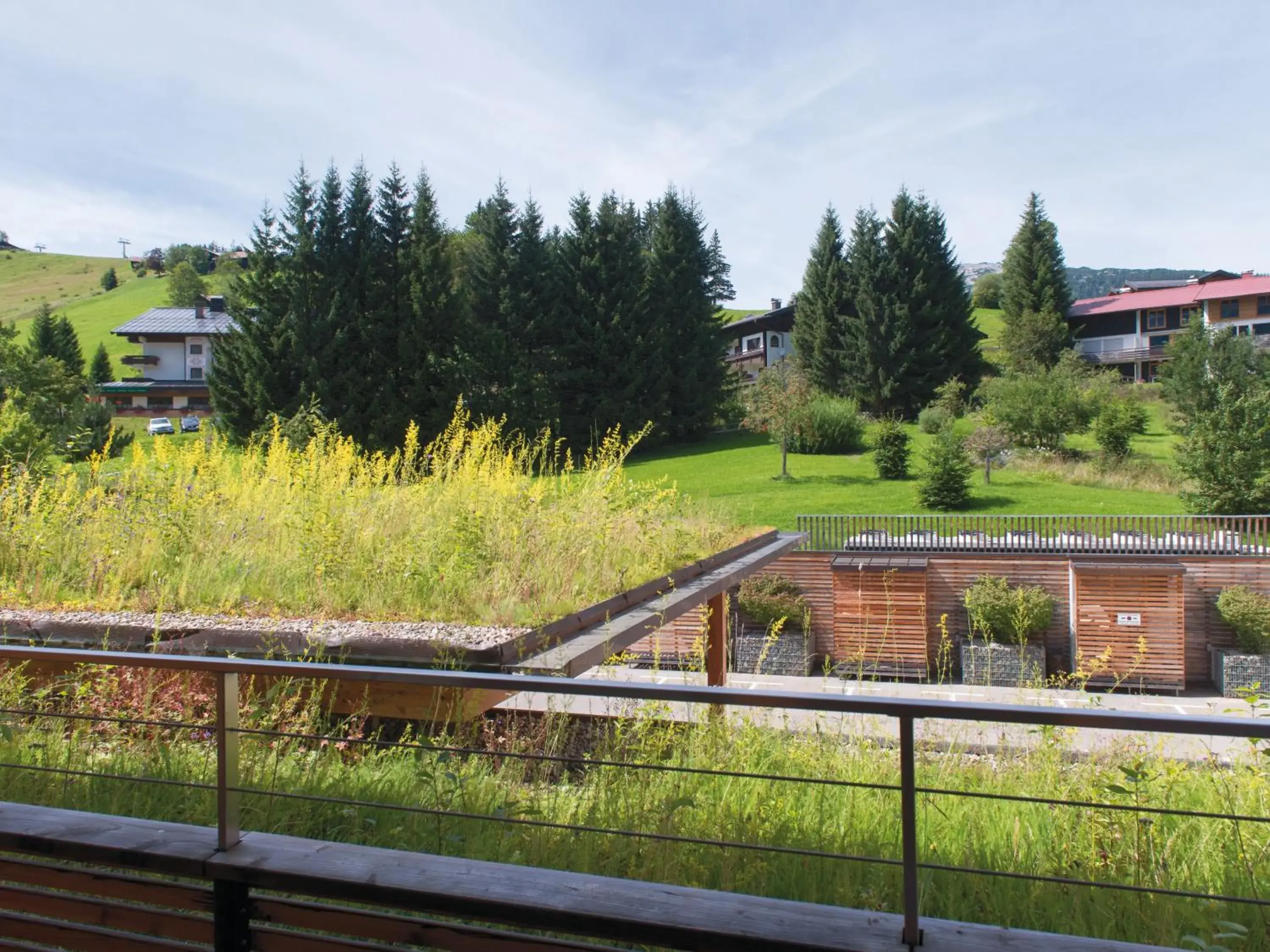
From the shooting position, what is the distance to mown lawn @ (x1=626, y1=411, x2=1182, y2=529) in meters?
21.5

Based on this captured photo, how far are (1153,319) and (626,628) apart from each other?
50.0m

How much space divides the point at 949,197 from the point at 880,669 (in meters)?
27.8

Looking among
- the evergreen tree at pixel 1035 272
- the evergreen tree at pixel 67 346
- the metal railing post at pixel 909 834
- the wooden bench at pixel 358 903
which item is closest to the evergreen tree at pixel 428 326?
the evergreen tree at pixel 67 346

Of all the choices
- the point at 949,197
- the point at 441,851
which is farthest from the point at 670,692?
the point at 949,197

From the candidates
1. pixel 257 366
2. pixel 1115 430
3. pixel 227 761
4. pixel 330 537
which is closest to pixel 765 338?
pixel 1115 430

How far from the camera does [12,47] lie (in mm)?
5867

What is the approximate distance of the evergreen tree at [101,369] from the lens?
46.7m

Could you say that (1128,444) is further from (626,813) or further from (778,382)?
(626,813)

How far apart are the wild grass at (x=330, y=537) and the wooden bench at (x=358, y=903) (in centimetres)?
270

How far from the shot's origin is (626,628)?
4875 millimetres

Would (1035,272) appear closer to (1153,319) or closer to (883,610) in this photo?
(1153,319)

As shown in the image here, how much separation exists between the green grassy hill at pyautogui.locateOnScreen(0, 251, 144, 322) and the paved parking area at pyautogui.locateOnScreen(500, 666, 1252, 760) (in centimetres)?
7049

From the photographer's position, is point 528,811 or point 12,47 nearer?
point 528,811

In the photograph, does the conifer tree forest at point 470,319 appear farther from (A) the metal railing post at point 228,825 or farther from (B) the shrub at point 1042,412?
(A) the metal railing post at point 228,825
